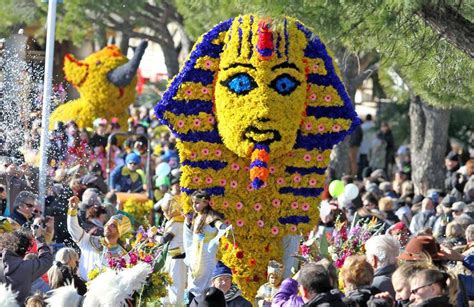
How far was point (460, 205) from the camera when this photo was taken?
Result: 16031 mm

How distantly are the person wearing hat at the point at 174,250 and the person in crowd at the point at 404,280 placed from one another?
4319 millimetres

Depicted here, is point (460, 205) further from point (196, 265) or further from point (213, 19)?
point (213, 19)

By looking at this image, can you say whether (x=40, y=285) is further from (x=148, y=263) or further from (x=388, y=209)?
(x=388, y=209)

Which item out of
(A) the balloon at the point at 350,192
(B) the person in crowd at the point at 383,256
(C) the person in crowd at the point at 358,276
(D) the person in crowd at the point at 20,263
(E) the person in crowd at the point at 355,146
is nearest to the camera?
(C) the person in crowd at the point at 358,276

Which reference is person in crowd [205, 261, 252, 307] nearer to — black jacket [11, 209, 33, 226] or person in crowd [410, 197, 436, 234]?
black jacket [11, 209, 33, 226]

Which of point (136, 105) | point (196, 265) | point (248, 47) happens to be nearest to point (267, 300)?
point (196, 265)

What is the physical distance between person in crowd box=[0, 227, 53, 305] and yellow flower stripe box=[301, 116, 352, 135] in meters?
4.07

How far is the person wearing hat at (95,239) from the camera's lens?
1202cm

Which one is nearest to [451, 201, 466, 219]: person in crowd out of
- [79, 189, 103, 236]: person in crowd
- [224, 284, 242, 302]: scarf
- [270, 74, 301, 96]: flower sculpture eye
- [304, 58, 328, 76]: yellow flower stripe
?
[304, 58, 328, 76]: yellow flower stripe

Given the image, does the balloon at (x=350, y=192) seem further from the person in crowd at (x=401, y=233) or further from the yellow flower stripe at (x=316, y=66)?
the person in crowd at (x=401, y=233)

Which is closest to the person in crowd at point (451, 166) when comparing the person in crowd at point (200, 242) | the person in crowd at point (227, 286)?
the person in crowd at point (200, 242)

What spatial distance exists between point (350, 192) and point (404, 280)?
8.93m

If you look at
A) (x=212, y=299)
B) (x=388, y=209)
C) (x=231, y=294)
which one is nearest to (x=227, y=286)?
(x=231, y=294)

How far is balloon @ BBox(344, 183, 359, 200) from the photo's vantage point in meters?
17.0
